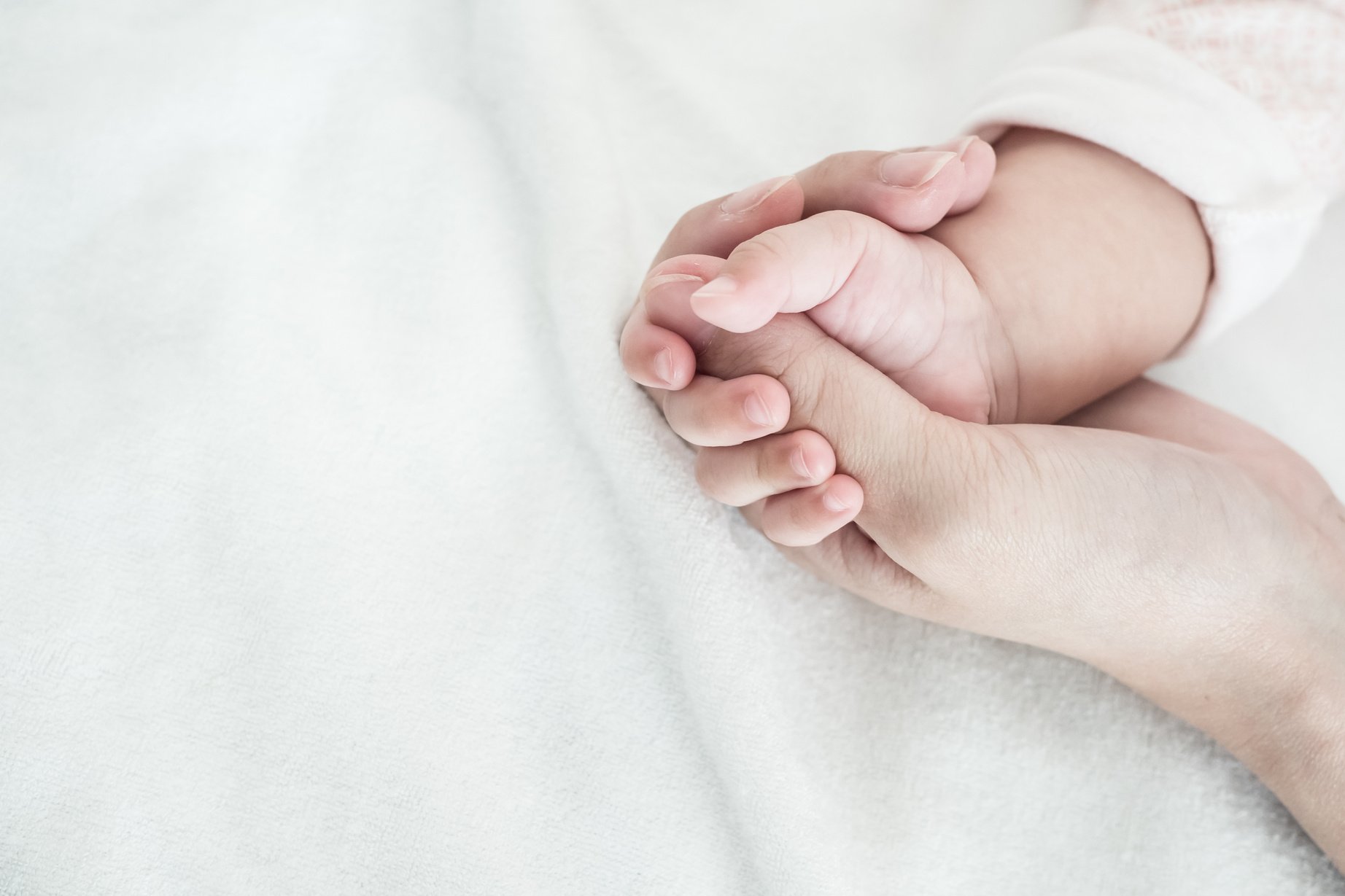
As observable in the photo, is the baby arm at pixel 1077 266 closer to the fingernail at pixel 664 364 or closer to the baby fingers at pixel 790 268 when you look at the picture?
the baby fingers at pixel 790 268

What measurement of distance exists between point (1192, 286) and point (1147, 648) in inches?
13.0

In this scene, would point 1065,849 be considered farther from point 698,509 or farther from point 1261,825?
point 698,509

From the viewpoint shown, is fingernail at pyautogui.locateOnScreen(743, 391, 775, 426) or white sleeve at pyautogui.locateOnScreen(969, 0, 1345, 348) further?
white sleeve at pyautogui.locateOnScreen(969, 0, 1345, 348)

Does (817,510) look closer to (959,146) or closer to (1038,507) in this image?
(1038,507)

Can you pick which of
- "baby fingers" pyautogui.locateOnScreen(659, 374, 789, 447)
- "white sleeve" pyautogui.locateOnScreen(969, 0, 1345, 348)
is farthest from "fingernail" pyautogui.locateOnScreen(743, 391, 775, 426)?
"white sleeve" pyautogui.locateOnScreen(969, 0, 1345, 348)

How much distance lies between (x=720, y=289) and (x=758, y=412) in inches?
3.1

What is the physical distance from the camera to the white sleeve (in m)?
0.76

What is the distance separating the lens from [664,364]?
1.93ft

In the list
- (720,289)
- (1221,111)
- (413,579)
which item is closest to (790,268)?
(720,289)

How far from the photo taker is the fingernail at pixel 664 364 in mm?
587

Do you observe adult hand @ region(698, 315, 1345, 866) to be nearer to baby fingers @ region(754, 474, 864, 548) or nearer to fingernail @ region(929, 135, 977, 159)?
baby fingers @ region(754, 474, 864, 548)

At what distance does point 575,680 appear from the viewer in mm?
645

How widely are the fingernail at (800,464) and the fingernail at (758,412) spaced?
23mm

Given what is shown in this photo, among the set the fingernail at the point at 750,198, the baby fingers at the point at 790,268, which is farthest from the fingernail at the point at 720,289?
the fingernail at the point at 750,198
